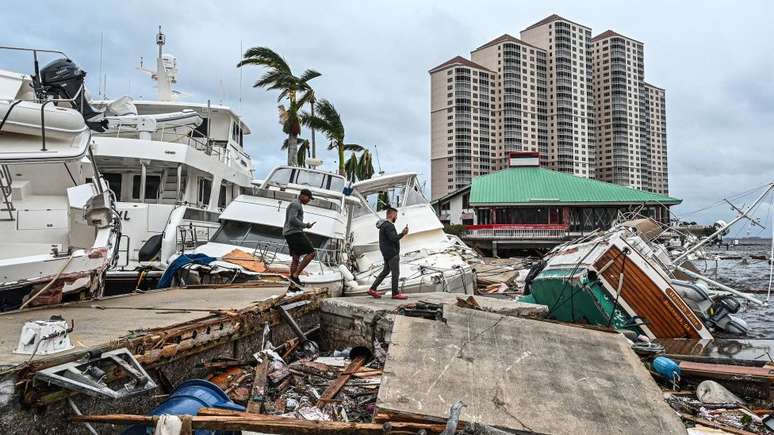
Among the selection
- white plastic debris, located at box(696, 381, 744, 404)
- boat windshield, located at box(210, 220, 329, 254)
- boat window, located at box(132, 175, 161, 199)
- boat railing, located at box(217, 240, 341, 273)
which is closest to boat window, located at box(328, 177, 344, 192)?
boat windshield, located at box(210, 220, 329, 254)

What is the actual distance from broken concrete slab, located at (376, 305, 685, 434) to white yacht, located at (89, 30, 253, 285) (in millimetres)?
7856

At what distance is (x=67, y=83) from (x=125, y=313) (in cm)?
448

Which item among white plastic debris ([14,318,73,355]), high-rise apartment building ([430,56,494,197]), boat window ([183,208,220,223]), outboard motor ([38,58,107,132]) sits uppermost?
high-rise apartment building ([430,56,494,197])

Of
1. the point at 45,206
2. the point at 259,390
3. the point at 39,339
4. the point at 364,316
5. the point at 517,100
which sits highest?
the point at 517,100

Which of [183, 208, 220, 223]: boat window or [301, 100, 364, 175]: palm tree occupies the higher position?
[301, 100, 364, 175]: palm tree

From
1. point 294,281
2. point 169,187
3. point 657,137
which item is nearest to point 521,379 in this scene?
point 294,281

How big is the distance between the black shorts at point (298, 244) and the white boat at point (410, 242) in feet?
11.4

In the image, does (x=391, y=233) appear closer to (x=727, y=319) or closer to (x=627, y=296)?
(x=627, y=296)

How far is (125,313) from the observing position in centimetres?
563

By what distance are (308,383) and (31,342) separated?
2723 mm

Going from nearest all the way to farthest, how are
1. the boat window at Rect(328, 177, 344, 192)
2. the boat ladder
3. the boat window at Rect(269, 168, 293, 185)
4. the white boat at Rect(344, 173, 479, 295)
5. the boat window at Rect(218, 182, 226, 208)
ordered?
1. the boat ladder
2. the white boat at Rect(344, 173, 479, 295)
3. the boat window at Rect(269, 168, 293, 185)
4. the boat window at Rect(328, 177, 344, 192)
5. the boat window at Rect(218, 182, 226, 208)

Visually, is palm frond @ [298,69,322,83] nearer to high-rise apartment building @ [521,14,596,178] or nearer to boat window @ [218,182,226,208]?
boat window @ [218,182,226,208]

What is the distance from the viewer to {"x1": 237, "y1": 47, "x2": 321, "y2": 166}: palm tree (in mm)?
19734

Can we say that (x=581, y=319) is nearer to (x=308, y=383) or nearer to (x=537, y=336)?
(x=537, y=336)
